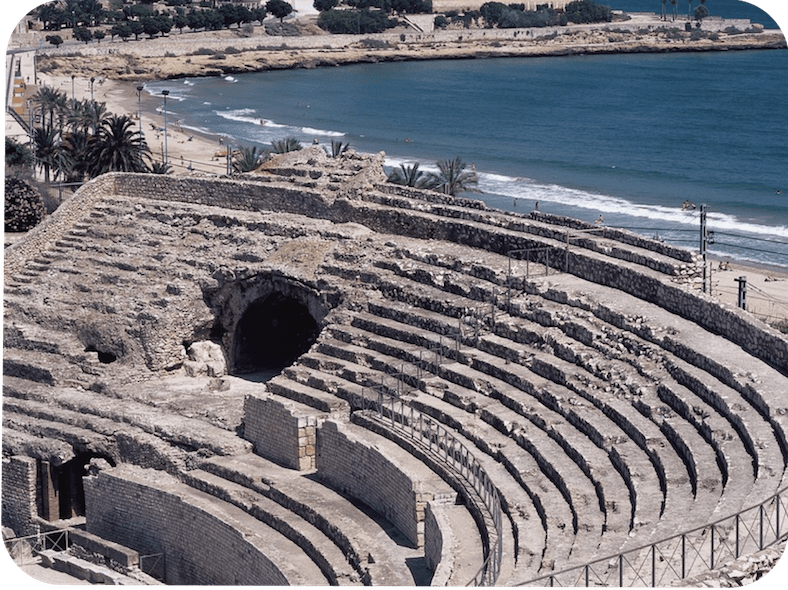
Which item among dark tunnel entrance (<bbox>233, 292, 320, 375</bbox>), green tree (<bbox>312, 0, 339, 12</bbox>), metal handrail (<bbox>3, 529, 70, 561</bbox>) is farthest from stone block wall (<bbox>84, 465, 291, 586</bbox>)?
green tree (<bbox>312, 0, 339, 12</bbox>)

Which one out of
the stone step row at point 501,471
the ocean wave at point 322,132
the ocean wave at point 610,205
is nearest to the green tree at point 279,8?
the ocean wave at point 322,132

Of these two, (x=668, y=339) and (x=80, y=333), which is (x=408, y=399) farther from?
(x=80, y=333)

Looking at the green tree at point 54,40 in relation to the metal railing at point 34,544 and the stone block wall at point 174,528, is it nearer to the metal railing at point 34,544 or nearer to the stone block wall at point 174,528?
the metal railing at point 34,544

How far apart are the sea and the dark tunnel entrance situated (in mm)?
13344

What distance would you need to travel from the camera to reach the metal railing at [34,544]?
40.2 meters

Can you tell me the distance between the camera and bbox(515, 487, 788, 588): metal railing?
2461 centimetres

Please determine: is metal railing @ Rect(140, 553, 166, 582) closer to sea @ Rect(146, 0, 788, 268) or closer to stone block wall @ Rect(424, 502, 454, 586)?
stone block wall @ Rect(424, 502, 454, 586)

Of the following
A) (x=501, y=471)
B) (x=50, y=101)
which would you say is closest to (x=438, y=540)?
(x=501, y=471)

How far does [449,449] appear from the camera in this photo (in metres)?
35.3

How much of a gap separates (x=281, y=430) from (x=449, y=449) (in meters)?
5.25

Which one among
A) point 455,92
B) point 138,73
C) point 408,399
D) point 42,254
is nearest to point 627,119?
point 455,92

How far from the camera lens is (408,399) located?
125ft

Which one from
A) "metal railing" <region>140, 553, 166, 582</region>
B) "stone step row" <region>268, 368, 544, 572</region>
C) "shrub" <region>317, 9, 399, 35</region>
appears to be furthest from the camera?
"shrub" <region>317, 9, 399, 35</region>

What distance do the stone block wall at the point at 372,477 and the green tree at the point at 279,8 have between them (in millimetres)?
115577
